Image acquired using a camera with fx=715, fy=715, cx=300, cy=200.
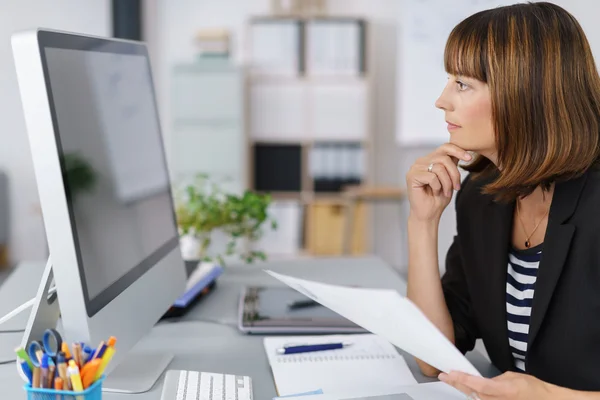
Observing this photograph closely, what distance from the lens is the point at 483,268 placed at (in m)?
1.30

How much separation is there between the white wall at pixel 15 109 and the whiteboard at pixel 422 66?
2.13 m

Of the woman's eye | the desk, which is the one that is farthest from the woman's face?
the desk

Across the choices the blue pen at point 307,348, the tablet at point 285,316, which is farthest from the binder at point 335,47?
the blue pen at point 307,348

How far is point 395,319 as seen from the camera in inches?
34.0

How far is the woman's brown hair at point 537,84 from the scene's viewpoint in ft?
3.62

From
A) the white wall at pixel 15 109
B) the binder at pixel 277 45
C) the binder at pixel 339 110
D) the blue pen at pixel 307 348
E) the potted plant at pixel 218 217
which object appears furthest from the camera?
the white wall at pixel 15 109

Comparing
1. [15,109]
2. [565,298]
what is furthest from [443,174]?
[15,109]

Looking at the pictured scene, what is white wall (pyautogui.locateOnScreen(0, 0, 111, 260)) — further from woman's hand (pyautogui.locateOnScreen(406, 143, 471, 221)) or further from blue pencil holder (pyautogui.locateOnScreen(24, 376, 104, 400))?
blue pencil holder (pyautogui.locateOnScreen(24, 376, 104, 400))

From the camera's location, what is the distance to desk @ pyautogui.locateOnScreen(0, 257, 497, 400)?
1.08m

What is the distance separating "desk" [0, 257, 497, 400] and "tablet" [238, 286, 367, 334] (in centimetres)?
3

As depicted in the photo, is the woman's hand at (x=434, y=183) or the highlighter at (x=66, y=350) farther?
the woman's hand at (x=434, y=183)

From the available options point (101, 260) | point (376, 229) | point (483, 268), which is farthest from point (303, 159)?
point (101, 260)

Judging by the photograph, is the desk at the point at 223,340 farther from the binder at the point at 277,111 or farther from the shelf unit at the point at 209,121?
the binder at the point at 277,111

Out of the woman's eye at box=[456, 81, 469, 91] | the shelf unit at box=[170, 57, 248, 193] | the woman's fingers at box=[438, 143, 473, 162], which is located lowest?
the shelf unit at box=[170, 57, 248, 193]
